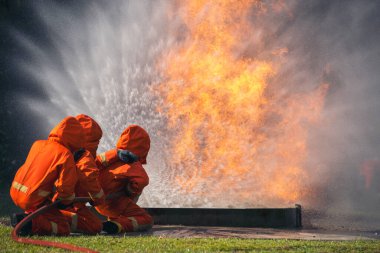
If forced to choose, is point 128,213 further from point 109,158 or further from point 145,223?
point 109,158

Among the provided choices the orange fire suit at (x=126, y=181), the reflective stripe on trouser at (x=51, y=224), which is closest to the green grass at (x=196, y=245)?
the reflective stripe on trouser at (x=51, y=224)

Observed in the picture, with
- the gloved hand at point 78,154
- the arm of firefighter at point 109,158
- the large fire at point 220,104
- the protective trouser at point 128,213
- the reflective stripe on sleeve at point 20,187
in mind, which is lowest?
the protective trouser at point 128,213

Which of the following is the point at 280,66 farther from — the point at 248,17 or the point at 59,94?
the point at 59,94

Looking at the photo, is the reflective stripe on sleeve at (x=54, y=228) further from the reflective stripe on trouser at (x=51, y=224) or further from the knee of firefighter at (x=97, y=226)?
the knee of firefighter at (x=97, y=226)

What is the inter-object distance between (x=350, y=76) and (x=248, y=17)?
1012 centimetres

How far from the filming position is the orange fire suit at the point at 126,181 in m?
8.71

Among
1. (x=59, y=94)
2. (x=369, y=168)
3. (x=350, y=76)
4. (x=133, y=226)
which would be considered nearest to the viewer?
(x=133, y=226)

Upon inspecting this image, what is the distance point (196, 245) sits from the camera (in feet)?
21.4

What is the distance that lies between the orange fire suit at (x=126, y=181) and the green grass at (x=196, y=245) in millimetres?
1608

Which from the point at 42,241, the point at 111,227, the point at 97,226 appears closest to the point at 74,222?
the point at 97,226

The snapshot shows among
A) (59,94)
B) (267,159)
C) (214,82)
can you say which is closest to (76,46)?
(59,94)

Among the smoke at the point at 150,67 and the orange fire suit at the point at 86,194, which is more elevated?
the smoke at the point at 150,67

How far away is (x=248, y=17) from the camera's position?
15.5 metres

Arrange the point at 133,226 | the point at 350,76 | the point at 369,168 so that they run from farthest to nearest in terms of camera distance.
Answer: the point at 369,168 → the point at 350,76 → the point at 133,226
